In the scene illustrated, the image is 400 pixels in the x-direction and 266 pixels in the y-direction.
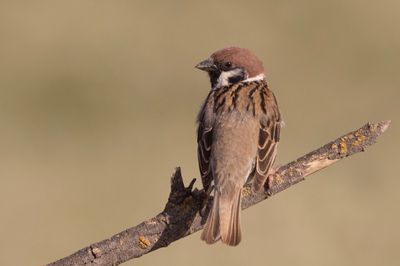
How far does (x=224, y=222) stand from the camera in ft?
20.1

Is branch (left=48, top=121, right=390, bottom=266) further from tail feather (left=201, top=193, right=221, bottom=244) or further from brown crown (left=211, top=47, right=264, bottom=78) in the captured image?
brown crown (left=211, top=47, right=264, bottom=78)

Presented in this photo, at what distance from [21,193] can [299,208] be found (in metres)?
3.08

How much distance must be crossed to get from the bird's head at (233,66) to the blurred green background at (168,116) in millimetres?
3218

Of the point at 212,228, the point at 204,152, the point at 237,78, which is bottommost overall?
the point at 212,228

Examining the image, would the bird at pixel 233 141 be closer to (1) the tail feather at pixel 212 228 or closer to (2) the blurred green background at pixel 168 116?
(1) the tail feather at pixel 212 228

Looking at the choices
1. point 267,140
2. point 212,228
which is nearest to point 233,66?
point 267,140

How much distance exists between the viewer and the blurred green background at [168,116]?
10703 millimetres

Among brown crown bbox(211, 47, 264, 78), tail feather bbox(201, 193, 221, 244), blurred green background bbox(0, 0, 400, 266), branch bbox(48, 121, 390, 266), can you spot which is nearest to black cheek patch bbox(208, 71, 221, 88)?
brown crown bbox(211, 47, 264, 78)

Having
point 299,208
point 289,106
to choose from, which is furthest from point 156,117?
point 299,208

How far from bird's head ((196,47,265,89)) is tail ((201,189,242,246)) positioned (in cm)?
125

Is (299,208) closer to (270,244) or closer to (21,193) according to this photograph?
(270,244)

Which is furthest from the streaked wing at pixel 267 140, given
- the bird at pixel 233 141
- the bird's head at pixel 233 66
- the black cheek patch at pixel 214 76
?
the black cheek patch at pixel 214 76

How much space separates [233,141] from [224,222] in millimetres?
686

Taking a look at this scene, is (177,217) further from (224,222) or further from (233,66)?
(233,66)
